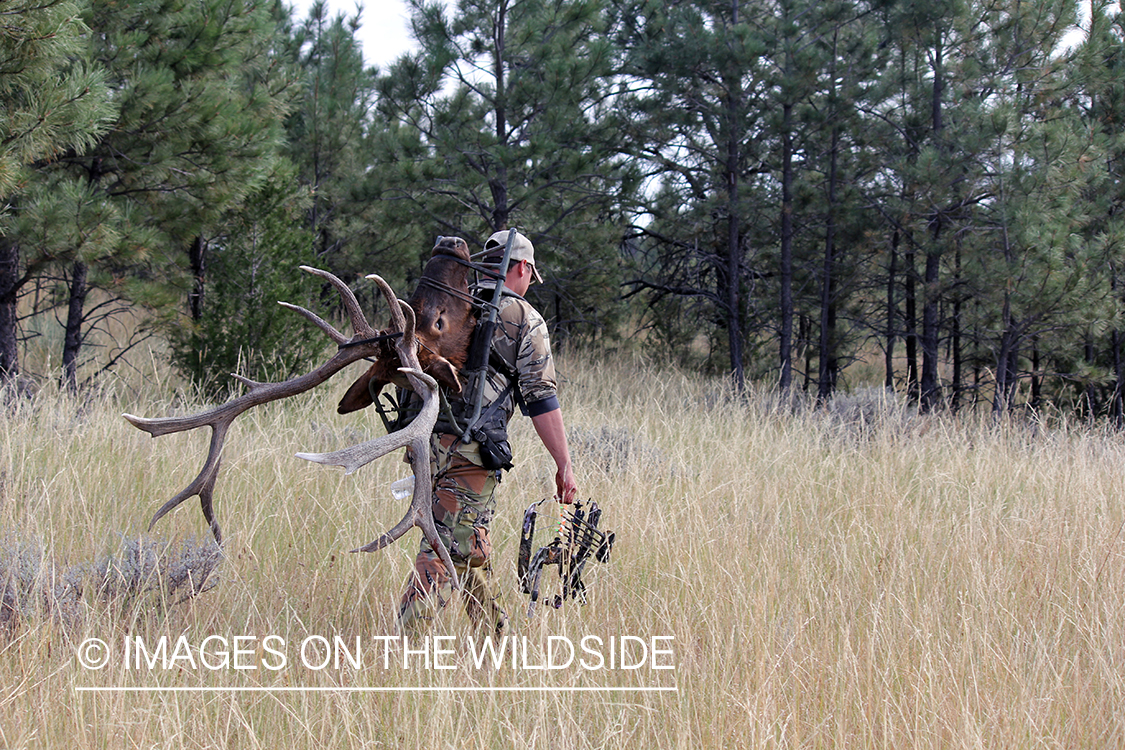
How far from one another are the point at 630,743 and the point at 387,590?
1371mm

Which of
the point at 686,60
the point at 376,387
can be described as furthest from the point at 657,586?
the point at 686,60

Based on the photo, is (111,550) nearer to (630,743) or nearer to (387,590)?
(387,590)

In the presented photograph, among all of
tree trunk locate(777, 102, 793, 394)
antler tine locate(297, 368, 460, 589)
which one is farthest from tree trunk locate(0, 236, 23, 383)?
tree trunk locate(777, 102, 793, 394)

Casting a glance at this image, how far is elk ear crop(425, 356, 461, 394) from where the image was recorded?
2863 millimetres

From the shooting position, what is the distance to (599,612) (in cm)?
345

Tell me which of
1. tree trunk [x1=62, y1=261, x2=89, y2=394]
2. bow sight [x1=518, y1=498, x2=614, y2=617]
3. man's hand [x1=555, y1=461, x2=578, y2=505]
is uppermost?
tree trunk [x1=62, y1=261, x2=89, y2=394]

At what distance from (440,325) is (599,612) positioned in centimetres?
137

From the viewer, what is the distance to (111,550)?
12.5 ft

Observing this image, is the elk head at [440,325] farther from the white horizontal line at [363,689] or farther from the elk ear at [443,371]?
the white horizontal line at [363,689]

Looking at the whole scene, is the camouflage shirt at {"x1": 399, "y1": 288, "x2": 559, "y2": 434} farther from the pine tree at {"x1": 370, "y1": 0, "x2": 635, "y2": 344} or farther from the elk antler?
the pine tree at {"x1": 370, "y1": 0, "x2": 635, "y2": 344}

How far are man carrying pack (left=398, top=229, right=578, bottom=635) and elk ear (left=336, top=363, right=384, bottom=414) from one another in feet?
1.02

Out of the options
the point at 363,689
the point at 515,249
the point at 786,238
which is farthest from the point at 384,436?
the point at 786,238

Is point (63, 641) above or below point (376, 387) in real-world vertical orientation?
below

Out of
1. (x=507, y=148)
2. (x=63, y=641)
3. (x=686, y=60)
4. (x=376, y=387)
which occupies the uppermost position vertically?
(x=686, y=60)
